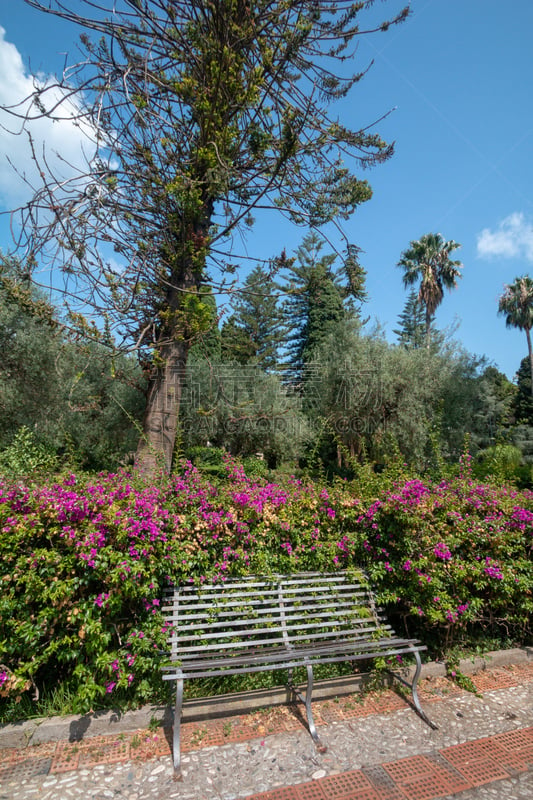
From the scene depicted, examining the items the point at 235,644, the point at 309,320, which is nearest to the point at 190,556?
the point at 235,644

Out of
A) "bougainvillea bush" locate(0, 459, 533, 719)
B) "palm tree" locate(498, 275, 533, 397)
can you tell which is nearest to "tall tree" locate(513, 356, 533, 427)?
"palm tree" locate(498, 275, 533, 397)

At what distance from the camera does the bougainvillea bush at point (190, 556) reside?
230cm

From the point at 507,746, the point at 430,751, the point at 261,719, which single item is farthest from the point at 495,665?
the point at 261,719

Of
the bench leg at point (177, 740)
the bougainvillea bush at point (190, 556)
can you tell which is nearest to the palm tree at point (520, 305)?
the bougainvillea bush at point (190, 556)

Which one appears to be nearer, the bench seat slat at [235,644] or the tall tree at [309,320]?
the bench seat slat at [235,644]

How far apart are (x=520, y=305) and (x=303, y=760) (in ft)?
95.6

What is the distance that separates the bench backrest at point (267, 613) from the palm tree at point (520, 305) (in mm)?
27100

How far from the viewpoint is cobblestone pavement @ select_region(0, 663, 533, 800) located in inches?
75.9

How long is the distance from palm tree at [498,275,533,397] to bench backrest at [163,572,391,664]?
2710 centimetres

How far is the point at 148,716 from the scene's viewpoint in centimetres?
234

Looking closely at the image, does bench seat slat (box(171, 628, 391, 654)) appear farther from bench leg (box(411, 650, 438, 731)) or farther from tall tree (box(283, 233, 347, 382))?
tall tree (box(283, 233, 347, 382))

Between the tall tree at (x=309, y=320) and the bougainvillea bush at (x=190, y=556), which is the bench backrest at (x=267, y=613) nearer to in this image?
the bougainvillea bush at (x=190, y=556)

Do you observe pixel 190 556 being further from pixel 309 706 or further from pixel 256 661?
pixel 309 706

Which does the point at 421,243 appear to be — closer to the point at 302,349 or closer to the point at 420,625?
the point at 302,349
